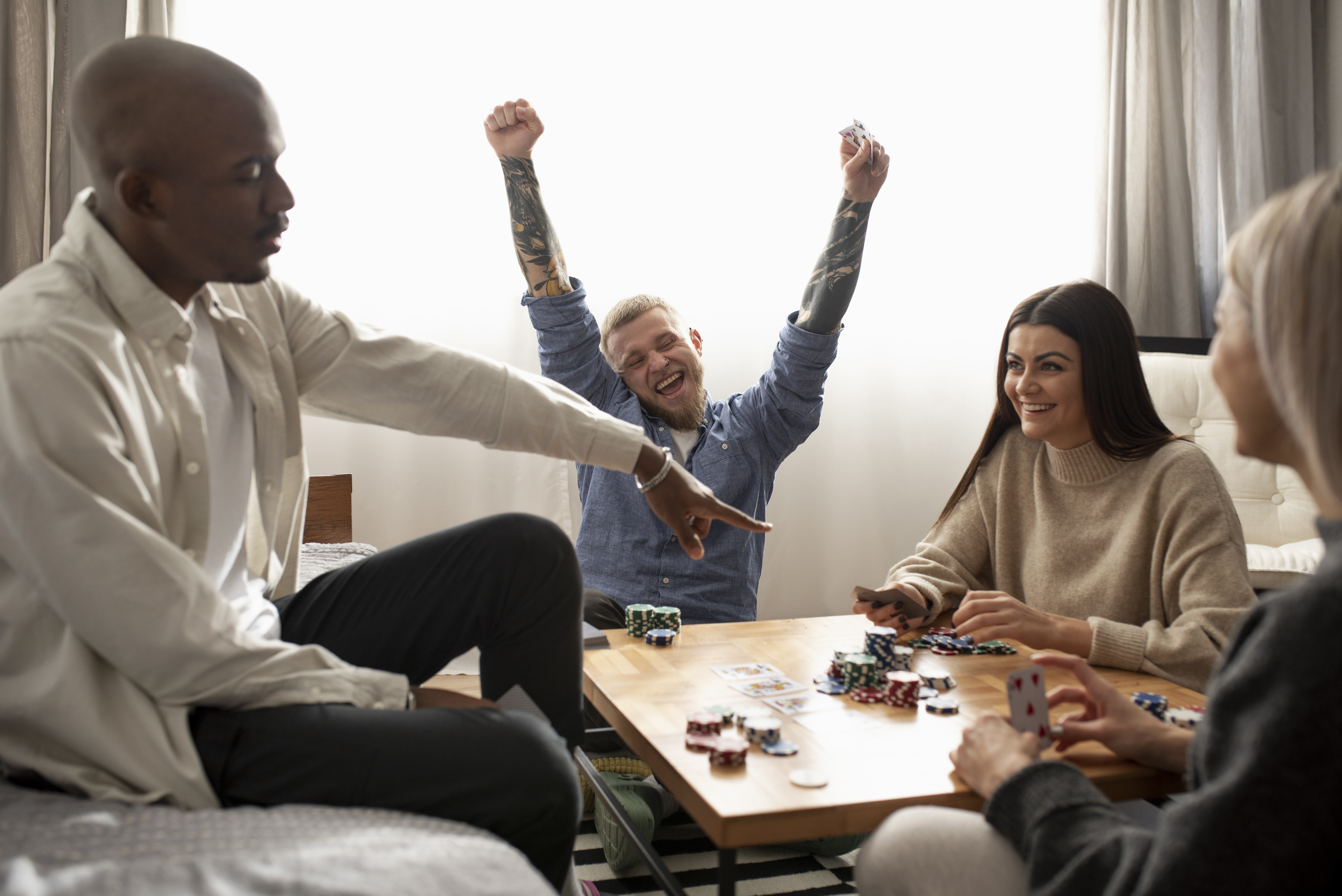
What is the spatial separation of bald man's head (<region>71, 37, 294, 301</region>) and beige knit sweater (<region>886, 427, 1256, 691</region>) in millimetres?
1331

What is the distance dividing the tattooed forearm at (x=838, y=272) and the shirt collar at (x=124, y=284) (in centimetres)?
160

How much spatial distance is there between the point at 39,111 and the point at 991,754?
2.60 m

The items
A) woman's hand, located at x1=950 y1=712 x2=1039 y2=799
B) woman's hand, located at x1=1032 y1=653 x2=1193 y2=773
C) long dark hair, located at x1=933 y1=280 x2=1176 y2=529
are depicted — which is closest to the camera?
woman's hand, located at x1=950 y1=712 x2=1039 y2=799

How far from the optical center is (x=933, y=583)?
1.87 meters

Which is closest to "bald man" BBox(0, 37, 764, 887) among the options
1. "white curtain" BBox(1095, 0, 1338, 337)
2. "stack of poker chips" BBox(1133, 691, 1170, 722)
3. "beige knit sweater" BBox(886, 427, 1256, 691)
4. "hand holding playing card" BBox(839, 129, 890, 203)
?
"stack of poker chips" BBox(1133, 691, 1170, 722)

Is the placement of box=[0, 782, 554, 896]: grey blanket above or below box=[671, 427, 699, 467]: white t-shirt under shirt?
below

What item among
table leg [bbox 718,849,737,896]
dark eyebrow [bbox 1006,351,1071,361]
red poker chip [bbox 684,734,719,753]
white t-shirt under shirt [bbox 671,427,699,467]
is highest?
dark eyebrow [bbox 1006,351,1071,361]

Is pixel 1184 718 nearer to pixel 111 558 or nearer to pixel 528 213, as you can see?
pixel 111 558

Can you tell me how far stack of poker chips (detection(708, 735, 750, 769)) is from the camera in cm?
115

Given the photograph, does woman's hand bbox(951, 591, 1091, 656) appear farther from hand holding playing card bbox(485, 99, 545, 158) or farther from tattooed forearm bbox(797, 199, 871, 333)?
hand holding playing card bbox(485, 99, 545, 158)

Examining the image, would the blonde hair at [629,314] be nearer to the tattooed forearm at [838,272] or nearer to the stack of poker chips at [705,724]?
the tattooed forearm at [838,272]

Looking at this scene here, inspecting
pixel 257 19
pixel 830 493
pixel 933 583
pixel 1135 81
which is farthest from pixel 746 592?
pixel 1135 81

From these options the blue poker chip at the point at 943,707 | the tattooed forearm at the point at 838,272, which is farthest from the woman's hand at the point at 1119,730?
the tattooed forearm at the point at 838,272

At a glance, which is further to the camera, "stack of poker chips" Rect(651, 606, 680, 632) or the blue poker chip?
"stack of poker chips" Rect(651, 606, 680, 632)
